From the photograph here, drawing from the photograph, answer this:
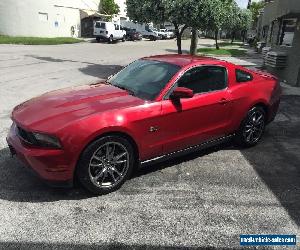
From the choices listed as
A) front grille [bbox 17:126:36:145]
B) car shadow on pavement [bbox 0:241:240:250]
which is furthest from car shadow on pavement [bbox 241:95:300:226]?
front grille [bbox 17:126:36:145]

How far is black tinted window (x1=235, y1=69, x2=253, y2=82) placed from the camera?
6278 millimetres

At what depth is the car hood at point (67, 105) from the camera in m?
4.51

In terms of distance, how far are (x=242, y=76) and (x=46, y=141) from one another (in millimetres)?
3703

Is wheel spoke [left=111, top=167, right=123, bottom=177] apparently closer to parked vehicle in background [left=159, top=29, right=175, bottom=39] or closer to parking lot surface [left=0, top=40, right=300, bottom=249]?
parking lot surface [left=0, top=40, right=300, bottom=249]

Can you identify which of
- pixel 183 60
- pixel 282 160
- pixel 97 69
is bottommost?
pixel 97 69

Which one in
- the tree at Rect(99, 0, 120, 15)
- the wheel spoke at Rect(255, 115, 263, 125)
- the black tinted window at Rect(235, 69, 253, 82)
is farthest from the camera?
the tree at Rect(99, 0, 120, 15)

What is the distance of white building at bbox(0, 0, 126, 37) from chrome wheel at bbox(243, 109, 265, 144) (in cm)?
3479

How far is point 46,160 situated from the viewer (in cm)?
432

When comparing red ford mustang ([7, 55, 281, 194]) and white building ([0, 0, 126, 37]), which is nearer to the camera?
red ford mustang ([7, 55, 281, 194])

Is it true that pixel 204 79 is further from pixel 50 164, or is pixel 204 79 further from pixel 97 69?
pixel 97 69

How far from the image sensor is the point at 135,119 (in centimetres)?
480

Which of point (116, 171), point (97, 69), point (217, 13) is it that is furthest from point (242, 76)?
point (97, 69)

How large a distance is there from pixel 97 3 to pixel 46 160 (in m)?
49.0

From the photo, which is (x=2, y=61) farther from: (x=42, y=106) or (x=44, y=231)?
(x=44, y=231)
